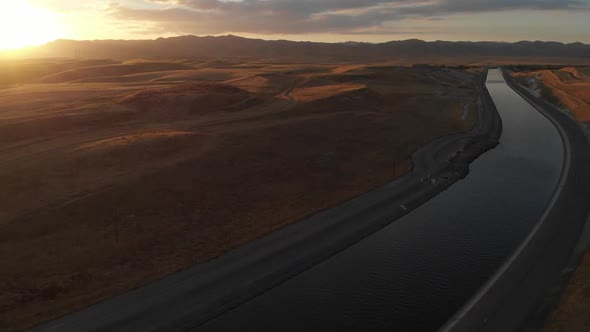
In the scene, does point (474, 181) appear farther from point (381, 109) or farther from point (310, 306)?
point (381, 109)

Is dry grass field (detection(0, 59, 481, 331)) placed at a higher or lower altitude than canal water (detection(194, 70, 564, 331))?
higher

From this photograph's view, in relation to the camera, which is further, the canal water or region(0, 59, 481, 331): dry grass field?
region(0, 59, 481, 331): dry grass field

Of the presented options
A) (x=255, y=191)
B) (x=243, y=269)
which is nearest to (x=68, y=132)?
(x=255, y=191)

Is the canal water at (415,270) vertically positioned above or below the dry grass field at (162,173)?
below

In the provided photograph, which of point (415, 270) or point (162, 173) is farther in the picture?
point (162, 173)

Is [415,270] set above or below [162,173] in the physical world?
below
